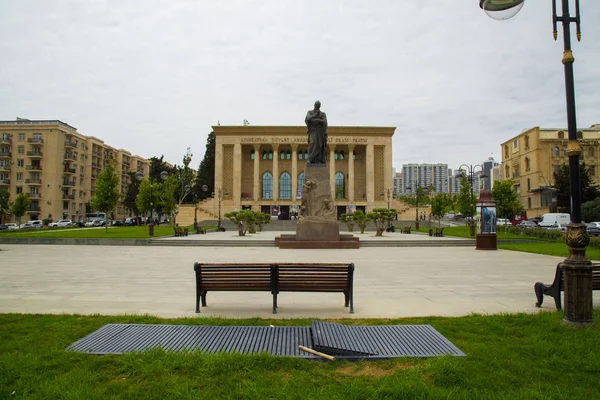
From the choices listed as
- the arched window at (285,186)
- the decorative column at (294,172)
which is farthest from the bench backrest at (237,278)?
the arched window at (285,186)

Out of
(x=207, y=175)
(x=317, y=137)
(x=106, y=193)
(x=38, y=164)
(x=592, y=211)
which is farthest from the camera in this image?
(x=207, y=175)

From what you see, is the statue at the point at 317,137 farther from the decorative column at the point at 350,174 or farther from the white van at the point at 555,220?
the decorative column at the point at 350,174

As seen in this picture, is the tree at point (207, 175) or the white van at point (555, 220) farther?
the tree at point (207, 175)

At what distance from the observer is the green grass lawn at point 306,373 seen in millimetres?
2990

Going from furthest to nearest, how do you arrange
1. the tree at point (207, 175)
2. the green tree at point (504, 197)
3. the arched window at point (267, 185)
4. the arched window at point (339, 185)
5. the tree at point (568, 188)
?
1. the tree at point (207, 175)
2. the arched window at point (339, 185)
3. the arched window at point (267, 185)
4. the tree at point (568, 188)
5. the green tree at point (504, 197)

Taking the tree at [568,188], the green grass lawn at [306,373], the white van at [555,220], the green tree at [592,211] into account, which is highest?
the tree at [568,188]

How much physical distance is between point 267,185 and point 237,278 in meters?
59.6

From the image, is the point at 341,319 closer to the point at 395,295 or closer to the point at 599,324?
the point at 395,295

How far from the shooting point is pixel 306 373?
11.1ft

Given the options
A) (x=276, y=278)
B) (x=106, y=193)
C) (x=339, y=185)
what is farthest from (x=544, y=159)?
(x=276, y=278)

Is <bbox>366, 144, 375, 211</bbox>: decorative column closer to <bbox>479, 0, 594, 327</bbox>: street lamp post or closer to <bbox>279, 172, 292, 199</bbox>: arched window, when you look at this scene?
<bbox>279, 172, 292, 199</bbox>: arched window

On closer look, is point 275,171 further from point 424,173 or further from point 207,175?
point 424,173

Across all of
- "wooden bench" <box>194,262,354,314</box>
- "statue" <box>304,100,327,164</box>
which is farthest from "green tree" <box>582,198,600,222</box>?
"wooden bench" <box>194,262,354,314</box>

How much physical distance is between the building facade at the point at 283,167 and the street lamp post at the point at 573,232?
55.7 meters
